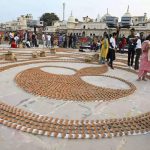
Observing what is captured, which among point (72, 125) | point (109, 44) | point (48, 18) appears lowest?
point (72, 125)

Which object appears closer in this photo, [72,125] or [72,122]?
[72,125]

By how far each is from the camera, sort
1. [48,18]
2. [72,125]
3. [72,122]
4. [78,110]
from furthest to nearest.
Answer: [48,18] < [78,110] < [72,122] < [72,125]

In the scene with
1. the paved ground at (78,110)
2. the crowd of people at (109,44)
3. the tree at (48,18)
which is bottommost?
the paved ground at (78,110)

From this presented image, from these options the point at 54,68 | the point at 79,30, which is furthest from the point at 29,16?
the point at 54,68

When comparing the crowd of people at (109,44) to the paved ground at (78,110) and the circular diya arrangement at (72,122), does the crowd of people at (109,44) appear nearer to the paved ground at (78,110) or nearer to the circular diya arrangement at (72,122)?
the paved ground at (78,110)

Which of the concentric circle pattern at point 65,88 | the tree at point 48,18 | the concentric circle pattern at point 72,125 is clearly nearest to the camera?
the concentric circle pattern at point 72,125

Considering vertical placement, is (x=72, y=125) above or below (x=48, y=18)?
below

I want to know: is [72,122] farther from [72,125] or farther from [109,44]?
[109,44]

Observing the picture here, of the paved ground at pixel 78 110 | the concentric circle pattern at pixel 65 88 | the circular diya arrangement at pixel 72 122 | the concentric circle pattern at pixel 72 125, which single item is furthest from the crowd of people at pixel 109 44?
the concentric circle pattern at pixel 72 125

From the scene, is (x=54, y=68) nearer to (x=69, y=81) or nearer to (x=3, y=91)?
(x=69, y=81)

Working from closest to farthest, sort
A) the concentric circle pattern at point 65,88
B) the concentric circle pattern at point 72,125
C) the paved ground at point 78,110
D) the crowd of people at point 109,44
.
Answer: the paved ground at point 78,110 < the concentric circle pattern at point 72,125 < the concentric circle pattern at point 65,88 < the crowd of people at point 109,44

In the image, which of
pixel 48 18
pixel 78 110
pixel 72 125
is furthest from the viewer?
pixel 48 18

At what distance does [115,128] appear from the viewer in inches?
171

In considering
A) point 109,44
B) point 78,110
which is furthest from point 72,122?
point 109,44
